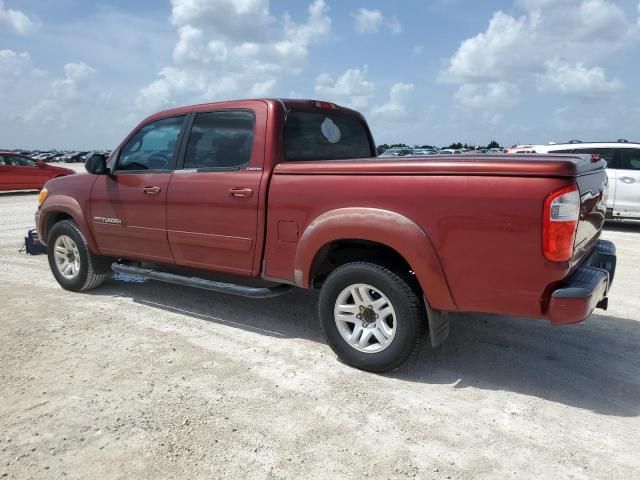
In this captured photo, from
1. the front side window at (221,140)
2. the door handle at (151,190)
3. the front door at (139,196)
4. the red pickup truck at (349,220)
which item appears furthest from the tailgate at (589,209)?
the door handle at (151,190)

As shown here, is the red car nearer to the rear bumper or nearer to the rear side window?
the rear side window

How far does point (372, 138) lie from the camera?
5449 mm

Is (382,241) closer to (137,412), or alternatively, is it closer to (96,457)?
(137,412)

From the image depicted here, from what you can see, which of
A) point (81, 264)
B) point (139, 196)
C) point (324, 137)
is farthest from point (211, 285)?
point (81, 264)

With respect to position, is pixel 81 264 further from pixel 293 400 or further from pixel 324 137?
pixel 293 400

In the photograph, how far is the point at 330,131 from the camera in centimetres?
480

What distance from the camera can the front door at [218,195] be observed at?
4.18 m

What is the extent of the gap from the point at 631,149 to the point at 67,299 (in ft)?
33.2

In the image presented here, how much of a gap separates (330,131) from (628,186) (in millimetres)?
7913

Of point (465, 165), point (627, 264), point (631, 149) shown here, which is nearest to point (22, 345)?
point (465, 165)

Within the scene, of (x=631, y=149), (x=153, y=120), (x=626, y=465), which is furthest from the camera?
(x=631, y=149)

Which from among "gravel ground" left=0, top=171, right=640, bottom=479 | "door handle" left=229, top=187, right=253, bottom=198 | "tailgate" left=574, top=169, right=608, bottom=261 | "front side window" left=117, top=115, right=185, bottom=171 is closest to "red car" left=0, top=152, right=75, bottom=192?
"front side window" left=117, top=115, right=185, bottom=171

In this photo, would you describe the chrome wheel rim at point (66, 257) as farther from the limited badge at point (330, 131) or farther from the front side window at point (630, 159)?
the front side window at point (630, 159)

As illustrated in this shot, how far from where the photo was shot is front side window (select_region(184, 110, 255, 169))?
4.32m
